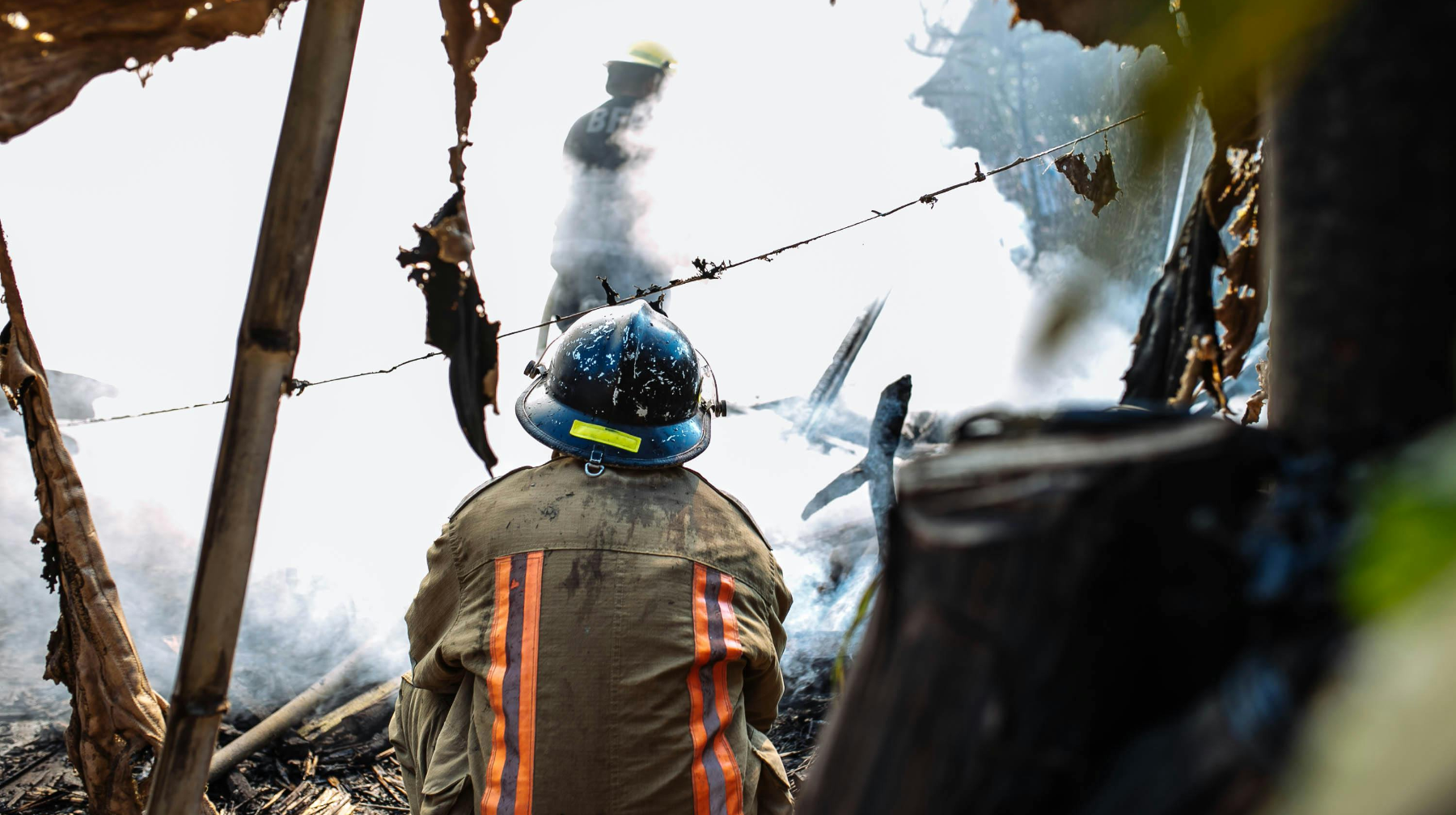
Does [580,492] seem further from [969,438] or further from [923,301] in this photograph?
[923,301]

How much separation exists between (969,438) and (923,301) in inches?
370

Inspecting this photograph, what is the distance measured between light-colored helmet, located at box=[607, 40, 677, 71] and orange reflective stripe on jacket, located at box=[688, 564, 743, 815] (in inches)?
308

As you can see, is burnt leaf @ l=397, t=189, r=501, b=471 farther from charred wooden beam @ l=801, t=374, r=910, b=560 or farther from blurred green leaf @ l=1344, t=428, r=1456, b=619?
charred wooden beam @ l=801, t=374, r=910, b=560

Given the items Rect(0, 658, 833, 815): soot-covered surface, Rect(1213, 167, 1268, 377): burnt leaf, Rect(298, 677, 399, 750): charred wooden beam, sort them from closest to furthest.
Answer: Rect(1213, 167, 1268, 377): burnt leaf
Rect(0, 658, 833, 815): soot-covered surface
Rect(298, 677, 399, 750): charred wooden beam

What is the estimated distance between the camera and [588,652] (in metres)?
2.39

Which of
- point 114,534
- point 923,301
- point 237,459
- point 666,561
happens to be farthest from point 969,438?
point 923,301

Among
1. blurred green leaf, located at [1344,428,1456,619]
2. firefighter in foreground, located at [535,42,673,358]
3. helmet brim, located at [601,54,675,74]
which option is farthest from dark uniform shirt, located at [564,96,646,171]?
blurred green leaf, located at [1344,428,1456,619]

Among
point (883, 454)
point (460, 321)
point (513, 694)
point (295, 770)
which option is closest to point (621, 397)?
point (513, 694)

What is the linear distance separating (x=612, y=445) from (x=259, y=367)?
150 centimetres

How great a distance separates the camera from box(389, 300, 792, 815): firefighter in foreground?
7.70 feet

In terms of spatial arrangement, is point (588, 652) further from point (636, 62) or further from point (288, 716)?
point (636, 62)

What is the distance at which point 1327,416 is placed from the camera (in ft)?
1.95

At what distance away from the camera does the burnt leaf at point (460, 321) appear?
1581 mm

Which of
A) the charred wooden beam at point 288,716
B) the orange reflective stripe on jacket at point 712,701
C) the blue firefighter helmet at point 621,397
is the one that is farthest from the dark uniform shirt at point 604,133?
the orange reflective stripe on jacket at point 712,701
